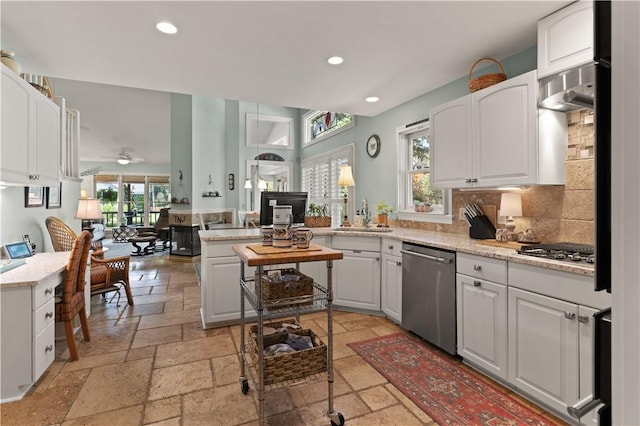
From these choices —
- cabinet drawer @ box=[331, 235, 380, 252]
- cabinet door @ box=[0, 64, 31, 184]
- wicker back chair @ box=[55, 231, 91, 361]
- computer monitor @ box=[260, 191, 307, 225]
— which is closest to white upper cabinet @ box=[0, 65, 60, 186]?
cabinet door @ box=[0, 64, 31, 184]

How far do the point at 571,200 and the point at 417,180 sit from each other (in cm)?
183

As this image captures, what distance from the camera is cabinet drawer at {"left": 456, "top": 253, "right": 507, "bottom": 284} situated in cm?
214

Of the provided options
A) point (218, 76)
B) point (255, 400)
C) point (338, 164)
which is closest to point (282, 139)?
point (338, 164)

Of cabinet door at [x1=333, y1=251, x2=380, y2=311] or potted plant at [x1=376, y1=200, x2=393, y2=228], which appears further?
potted plant at [x1=376, y1=200, x2=393, y2=228]

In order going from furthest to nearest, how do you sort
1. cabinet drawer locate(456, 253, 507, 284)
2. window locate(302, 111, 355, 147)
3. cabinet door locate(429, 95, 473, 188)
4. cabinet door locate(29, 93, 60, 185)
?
window locate(302, 111, 355, 147) → cabinet door locate(429, 95, 473, 188) → cabinet door locate(29, 93, 60, 185) → cabinet drawer locate(456, 253, 507, 284)

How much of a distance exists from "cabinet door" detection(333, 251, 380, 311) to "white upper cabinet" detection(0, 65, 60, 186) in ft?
9.53

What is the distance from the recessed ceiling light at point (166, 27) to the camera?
226cm

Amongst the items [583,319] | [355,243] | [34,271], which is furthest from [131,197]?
[583,319]

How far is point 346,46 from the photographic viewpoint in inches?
102

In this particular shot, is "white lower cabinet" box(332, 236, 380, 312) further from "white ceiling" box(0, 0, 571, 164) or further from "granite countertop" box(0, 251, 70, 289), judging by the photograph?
"granite countertop" box(0, 251, 70, 289)

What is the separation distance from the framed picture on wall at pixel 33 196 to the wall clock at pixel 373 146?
398 centimetres

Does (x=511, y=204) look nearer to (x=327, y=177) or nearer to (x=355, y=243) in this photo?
(x=355, y=243)

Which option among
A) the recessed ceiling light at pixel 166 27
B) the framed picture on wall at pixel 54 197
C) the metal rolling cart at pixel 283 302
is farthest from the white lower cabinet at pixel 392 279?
the framed picture on wall at pixel 54 197

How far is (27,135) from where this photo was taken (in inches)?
98.0
